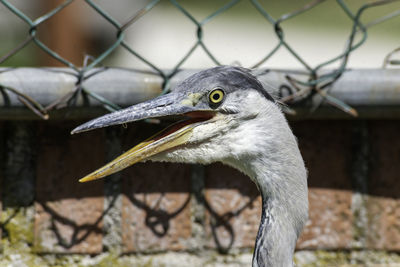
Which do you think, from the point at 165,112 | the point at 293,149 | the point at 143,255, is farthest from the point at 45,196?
the point at 293,149

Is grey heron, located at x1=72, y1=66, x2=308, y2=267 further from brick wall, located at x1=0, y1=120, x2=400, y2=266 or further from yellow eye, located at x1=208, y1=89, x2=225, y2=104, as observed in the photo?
brick wall, located at x1=0, y1=120, x2=400, y2=266

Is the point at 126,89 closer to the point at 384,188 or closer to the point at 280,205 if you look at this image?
the point at 280,205

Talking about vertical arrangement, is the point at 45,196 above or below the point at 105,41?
→ below

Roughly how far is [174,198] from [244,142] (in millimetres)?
312

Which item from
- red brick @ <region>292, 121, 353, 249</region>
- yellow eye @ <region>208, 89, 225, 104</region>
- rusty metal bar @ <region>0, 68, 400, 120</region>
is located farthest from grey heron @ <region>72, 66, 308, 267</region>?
red brick @ <region>292, 121, 353, 249</region>

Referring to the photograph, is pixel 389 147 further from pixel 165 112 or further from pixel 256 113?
pixel 165 112

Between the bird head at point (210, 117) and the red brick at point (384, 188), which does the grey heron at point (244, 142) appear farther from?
the red brick at point (384, 188)

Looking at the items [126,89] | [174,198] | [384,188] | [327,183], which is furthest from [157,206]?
[384,188]

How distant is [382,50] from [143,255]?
342cm

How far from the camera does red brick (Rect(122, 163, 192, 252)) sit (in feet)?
4.11

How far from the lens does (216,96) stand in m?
1.00

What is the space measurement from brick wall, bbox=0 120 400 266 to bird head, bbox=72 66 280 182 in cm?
26

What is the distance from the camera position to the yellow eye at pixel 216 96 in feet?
3.26

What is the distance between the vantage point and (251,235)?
130cm
